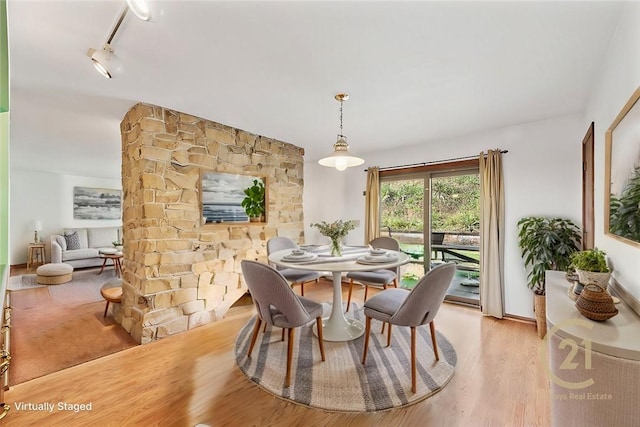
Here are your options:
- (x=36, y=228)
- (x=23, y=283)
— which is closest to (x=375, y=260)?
(x=23, y=283)

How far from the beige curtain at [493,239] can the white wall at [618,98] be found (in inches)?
45.0

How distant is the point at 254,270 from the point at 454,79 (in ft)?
6.95

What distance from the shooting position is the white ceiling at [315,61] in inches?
57.9

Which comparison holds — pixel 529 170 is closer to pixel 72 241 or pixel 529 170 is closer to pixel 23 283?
pixel 23 283

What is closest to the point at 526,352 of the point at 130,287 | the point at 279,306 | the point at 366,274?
the point at 366,274

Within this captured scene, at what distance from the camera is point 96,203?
7098 mm

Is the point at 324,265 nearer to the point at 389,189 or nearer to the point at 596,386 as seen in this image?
the point at 596,386

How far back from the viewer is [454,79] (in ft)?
7.09

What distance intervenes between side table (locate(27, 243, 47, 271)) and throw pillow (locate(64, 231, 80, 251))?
489 millimetres

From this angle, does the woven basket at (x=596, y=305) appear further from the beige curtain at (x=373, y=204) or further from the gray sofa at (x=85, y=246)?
the gray sofa at (x=85, y=246)

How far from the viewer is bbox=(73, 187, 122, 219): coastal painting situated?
682 cm

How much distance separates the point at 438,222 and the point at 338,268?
2.44m

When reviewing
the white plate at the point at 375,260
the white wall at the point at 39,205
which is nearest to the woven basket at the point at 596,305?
the white plate at the point at 375,260

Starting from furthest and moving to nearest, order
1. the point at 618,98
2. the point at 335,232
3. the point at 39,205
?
the point at 39,205 < the point at 335,232 < the point at 618,98
